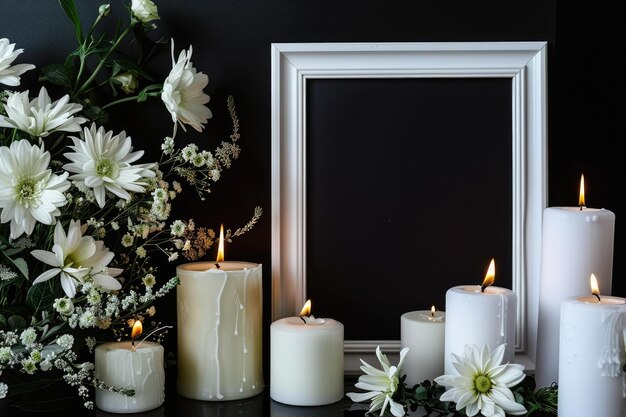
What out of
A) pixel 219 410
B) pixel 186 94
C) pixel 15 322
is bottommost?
pixel 219 410

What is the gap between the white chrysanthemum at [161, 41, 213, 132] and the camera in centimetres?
89

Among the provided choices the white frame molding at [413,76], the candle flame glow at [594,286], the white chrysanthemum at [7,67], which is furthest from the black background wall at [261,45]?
the candle flame glow at [594,286]

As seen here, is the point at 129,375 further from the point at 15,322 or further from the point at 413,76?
the point at 413,76

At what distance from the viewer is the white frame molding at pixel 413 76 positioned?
0.99m

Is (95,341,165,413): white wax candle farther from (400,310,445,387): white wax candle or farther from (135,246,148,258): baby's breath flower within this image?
(400,310,445,387): white wax candle

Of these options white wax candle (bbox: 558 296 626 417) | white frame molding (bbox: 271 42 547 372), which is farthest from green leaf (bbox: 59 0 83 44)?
white wax candle (bbox: 558 296 626 417)

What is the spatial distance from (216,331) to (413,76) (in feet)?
1.45

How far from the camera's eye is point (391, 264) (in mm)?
1008

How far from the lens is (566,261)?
86 centimetres

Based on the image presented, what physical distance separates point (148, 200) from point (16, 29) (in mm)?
333

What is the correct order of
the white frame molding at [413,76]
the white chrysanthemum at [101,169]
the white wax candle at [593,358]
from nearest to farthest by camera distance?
the white wax candle at [593,358]
the white chrysanthemum at [101,169]
the white frame molding at [413,76]

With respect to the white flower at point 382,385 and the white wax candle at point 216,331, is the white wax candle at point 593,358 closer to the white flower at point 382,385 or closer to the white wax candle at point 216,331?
the white flower at point 382,385

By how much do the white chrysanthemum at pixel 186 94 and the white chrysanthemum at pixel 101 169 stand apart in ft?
0.30

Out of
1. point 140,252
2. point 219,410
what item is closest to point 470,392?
point 219,410
